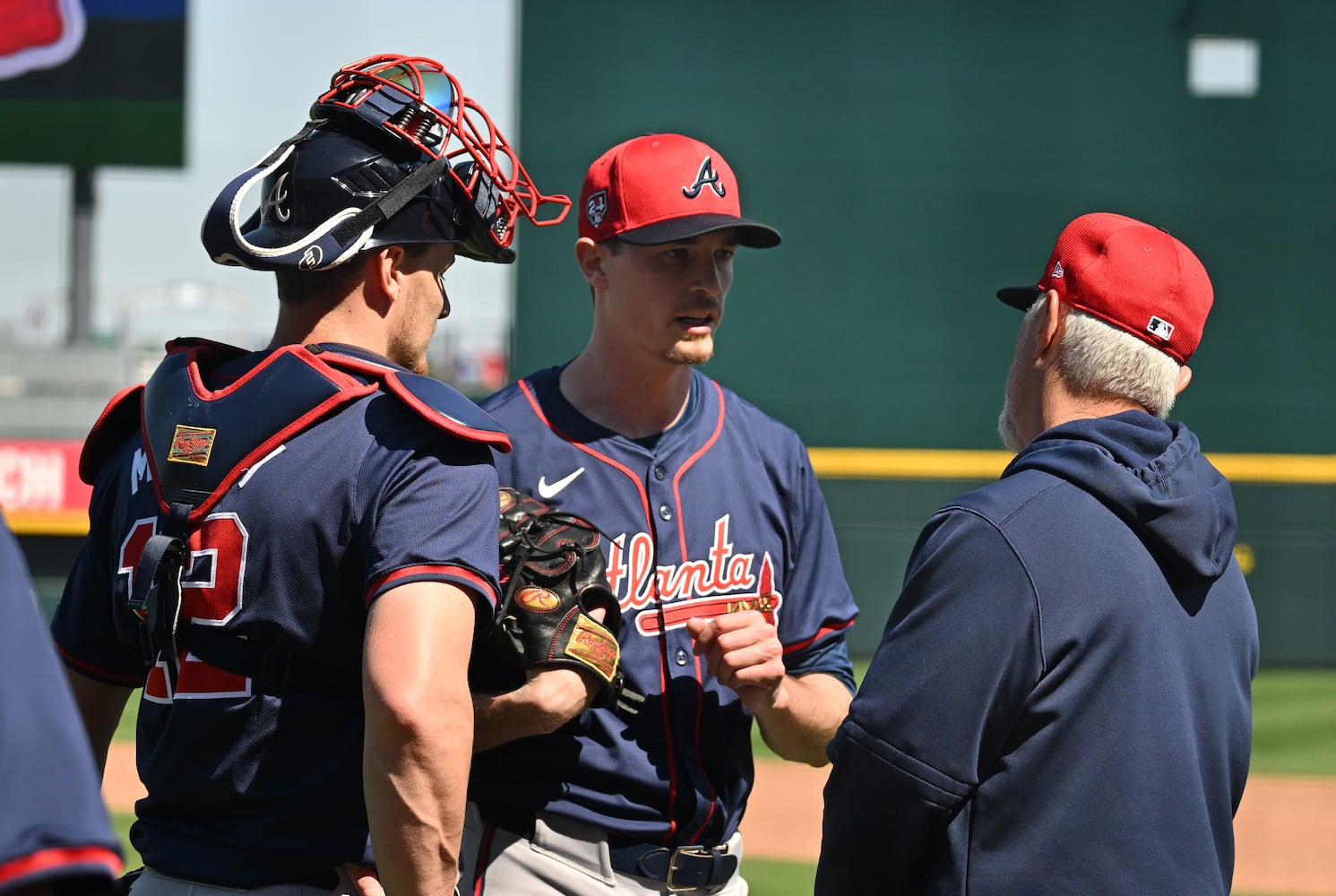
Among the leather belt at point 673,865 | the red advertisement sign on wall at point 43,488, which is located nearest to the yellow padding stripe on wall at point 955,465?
the red advertisement sign on wall at point 43,488

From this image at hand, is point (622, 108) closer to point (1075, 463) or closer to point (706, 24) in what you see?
point (706, 24)

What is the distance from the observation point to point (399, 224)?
1741 millimetres

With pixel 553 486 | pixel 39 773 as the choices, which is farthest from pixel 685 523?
pixel 39 773

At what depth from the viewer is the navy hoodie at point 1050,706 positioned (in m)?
1.55

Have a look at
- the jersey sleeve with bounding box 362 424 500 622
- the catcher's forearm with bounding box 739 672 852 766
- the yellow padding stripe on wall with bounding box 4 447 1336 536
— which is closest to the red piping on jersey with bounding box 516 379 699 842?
the catcher's forearm with bounding box 739 672 852 766

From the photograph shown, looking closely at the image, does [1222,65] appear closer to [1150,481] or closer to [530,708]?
[1150,481]

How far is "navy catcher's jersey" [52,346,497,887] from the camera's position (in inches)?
61.3

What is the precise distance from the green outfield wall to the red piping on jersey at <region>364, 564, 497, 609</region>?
7078 mm

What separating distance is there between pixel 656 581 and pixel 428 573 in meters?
0.78

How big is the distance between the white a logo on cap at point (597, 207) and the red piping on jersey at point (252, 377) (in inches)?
36.8

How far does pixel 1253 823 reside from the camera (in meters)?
5.52

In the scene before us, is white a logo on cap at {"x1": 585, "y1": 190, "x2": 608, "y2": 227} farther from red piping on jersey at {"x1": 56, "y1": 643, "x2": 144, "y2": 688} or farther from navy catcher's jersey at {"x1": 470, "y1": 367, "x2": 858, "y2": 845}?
red piping on jersey at {"x1": 56, "y1": 643, "x2": 144, "y2": 688}

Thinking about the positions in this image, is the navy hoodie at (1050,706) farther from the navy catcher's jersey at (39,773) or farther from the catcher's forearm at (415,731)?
the navy catcher's jersey at (39,773)

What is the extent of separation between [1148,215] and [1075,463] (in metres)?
7.71
